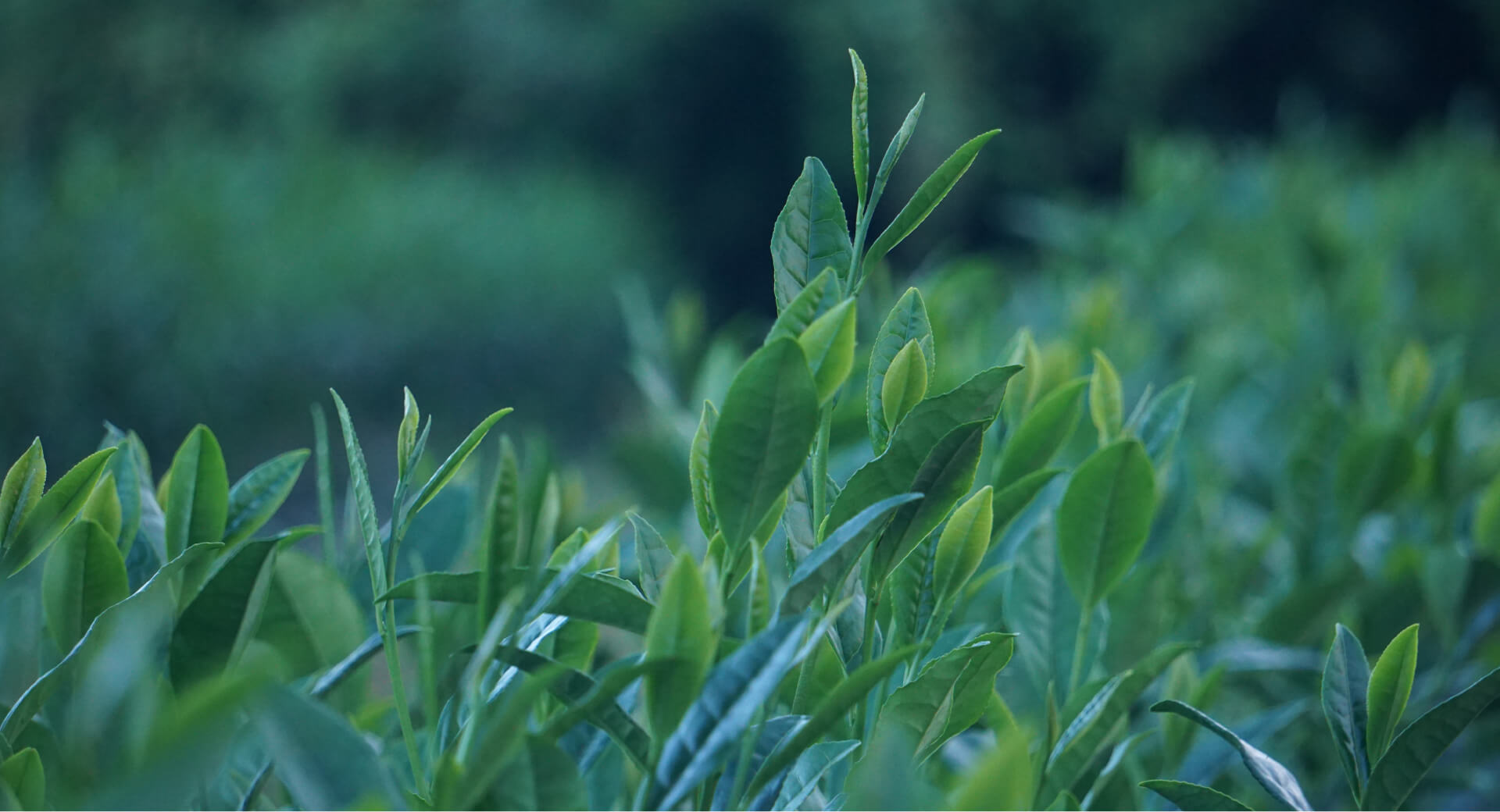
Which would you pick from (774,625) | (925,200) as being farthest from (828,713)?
(925,200)

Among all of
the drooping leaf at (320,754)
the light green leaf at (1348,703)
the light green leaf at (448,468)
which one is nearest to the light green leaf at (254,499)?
the light green leaf at (448,468)

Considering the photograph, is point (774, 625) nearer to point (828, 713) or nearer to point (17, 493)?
point (828, 713)

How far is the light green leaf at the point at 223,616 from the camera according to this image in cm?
63

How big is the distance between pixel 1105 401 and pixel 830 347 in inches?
18.3

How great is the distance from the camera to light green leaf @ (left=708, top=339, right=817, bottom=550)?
50 centimetres

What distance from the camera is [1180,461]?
116cm

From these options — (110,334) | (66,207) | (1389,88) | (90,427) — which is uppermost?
(1389,88)

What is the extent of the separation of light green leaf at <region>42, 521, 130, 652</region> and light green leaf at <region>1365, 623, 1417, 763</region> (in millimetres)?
690

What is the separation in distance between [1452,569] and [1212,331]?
1.17 metres

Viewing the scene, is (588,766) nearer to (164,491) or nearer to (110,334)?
(164,491)

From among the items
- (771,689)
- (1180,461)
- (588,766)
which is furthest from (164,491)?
(1180,461)

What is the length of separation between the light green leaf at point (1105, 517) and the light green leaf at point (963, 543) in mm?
158

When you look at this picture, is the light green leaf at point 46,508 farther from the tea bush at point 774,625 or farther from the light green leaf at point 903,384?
the light green leaf at point 903,384

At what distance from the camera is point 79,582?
2.03 feet
